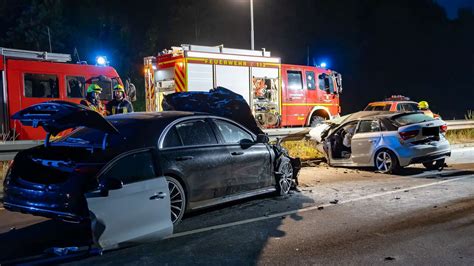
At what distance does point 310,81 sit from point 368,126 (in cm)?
733

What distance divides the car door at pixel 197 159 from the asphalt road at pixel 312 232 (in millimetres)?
402

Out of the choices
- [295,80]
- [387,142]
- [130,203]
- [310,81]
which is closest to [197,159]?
[130,203]

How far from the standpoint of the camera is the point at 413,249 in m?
4.91

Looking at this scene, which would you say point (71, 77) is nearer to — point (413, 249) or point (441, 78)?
point (413, 249)

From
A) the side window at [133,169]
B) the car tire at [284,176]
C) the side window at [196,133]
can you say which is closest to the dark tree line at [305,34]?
the car tire at [284,176]

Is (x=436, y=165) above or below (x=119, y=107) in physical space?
below

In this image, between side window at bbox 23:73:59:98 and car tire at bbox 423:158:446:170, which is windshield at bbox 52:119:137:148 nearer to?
car tire at bbox 423:158:446:170

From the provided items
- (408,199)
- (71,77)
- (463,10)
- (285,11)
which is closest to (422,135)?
(408,199)

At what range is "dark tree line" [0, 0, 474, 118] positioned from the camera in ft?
84.8

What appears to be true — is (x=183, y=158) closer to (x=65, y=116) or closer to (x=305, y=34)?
(x=65, y=116)

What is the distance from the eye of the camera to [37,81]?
41.8 ft

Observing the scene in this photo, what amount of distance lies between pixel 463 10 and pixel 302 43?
25626mm

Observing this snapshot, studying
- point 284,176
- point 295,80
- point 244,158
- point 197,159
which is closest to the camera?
point 197,159

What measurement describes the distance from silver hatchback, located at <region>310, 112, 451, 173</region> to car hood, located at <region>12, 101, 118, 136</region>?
21.6ft
